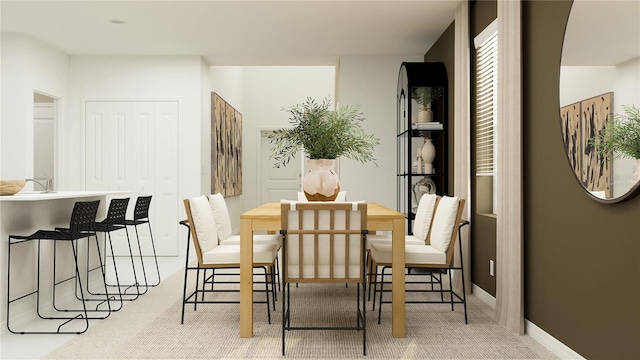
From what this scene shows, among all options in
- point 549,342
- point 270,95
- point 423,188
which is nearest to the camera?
point 549,342

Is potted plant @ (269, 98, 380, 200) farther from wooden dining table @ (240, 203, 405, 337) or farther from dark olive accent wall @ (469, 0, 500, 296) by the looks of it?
dark olive accent wall @ (469, 0, 500, 296)

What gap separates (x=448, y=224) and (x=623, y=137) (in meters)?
1.42

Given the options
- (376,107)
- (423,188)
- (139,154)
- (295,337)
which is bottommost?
(295,337)

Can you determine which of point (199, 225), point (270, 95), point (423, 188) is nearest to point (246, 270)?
point (199, 225)

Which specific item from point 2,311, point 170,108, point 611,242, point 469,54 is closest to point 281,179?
point 170,108

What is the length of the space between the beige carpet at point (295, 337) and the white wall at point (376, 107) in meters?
2.87

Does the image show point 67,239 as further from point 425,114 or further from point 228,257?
point 425,114

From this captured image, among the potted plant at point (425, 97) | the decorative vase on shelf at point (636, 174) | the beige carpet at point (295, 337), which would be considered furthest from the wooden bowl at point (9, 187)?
the potted plant at point (425, 97)

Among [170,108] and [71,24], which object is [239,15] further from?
[170,108]

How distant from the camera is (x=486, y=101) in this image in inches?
183

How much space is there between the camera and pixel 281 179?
11062 mm

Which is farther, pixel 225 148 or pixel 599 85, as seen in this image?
pixel 225 148

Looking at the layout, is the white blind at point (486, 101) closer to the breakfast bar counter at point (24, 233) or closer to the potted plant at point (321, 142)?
the potted plant at point (321, 142)

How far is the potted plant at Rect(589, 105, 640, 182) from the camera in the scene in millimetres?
2398
